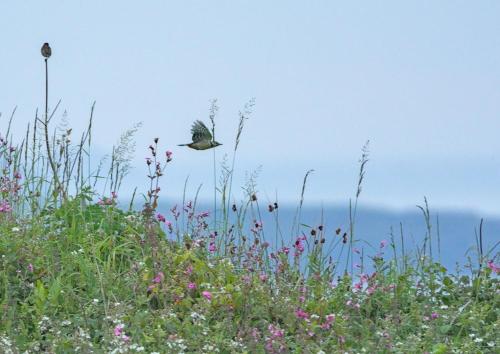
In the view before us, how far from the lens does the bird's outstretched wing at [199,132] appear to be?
6914 mm

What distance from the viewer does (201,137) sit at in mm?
6930

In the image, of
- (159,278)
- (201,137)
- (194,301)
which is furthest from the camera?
(201,137)

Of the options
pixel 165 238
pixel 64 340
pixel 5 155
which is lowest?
pixel 64 340

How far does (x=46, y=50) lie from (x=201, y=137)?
1.71 m

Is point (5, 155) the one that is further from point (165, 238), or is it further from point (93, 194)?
point (165, 238)

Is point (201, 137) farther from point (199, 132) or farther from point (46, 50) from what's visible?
point (46, 50)

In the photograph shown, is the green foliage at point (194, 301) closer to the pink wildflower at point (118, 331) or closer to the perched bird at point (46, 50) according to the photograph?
the pink wildflower at point (118, 331)

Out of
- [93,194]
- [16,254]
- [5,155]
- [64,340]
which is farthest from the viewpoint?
[5,155]

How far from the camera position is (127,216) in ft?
22.6

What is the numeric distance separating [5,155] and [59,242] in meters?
1.82

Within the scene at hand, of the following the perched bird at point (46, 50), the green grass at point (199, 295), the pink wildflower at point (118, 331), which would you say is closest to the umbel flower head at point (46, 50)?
the perched bird at point (46, 50)

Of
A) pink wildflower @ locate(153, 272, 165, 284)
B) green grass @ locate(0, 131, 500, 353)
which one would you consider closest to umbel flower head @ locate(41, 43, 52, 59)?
green grass @ locate(0, 131, 500, 353)

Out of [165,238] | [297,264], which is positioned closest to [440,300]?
[297,264]

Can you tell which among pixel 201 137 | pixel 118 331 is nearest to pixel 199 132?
pixel 201 137
